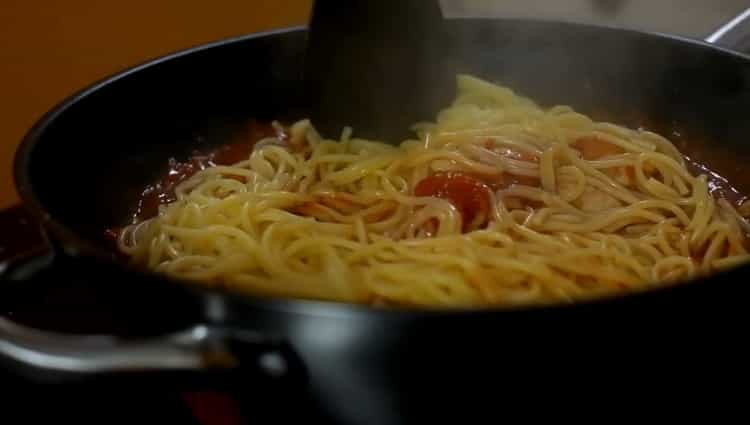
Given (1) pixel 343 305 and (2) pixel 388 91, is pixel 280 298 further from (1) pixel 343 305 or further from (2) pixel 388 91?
(2) pixel 388 91

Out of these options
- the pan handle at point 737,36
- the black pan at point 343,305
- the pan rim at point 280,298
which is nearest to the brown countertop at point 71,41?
the black pan at point 343,305

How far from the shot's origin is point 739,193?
4.94ft

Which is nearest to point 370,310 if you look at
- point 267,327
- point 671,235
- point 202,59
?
point 267,327

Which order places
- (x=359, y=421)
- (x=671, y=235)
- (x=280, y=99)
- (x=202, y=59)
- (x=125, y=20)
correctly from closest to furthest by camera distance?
(x=359, y=421) < (x=671, y=235) < (x=202, y=59) < (x=280, y=99) < (x=125, y=20)

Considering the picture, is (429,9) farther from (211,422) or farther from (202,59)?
(211,422)

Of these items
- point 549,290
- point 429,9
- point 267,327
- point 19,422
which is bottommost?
point 19,422

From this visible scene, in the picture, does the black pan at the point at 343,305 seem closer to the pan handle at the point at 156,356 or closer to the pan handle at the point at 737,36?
the pan handle at the point at 156,356

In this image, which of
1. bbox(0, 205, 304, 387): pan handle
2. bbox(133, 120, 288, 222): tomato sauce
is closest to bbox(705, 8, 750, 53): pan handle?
bbox(133, 120, 288, 222): tomato sauce

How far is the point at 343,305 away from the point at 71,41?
176 centimetres

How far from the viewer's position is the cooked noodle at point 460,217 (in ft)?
3.78

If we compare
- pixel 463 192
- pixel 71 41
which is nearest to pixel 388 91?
pixel 463 192

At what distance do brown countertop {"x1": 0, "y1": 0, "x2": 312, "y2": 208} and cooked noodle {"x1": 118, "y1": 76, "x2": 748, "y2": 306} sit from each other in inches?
34.1

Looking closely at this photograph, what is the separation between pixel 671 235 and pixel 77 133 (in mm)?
1003

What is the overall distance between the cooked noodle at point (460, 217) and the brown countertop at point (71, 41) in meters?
0.87
